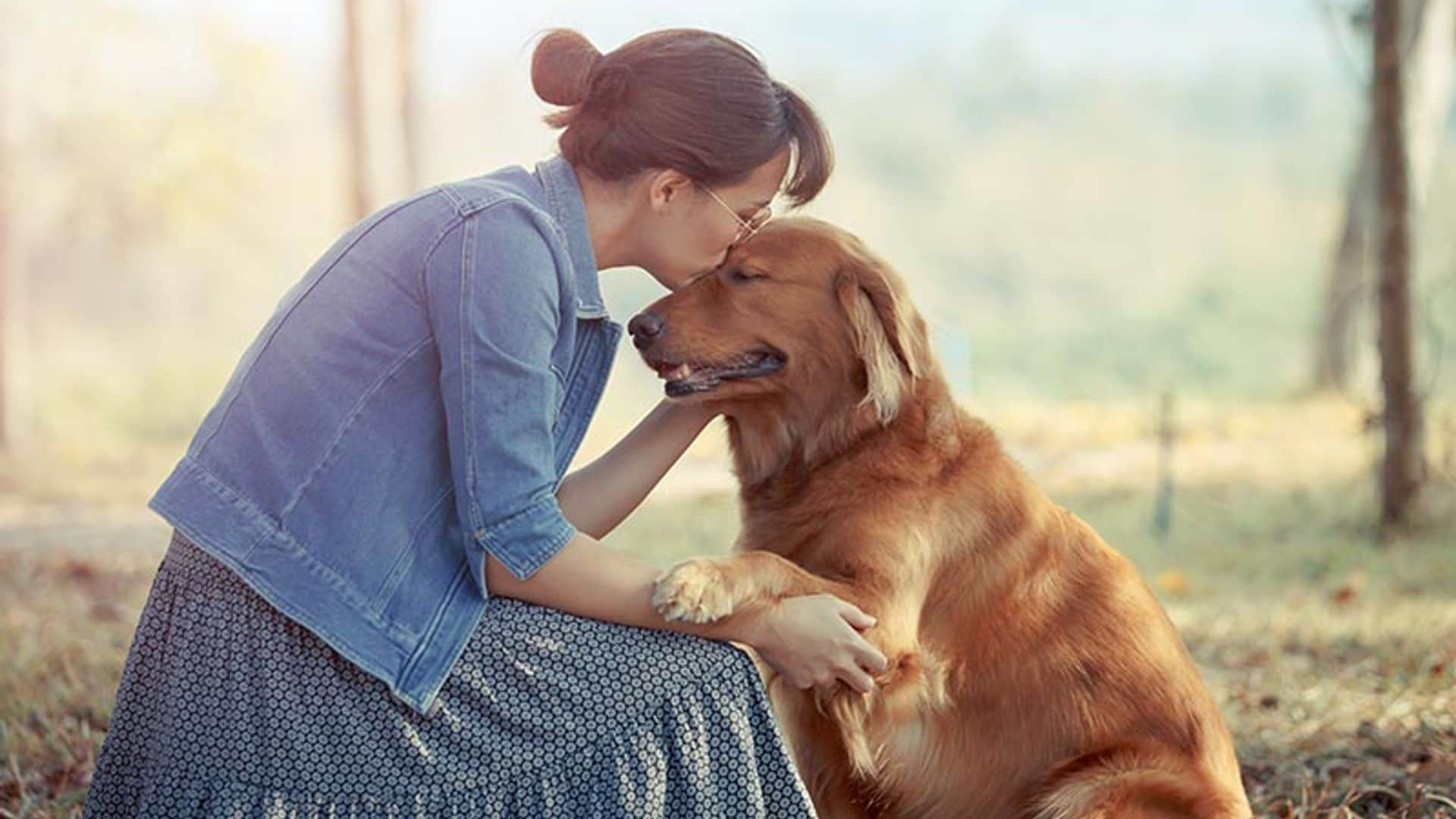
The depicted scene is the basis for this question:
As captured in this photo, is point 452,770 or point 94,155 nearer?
point 452,770

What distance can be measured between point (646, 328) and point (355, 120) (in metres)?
8.56

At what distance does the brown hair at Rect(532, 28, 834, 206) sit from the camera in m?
2.68

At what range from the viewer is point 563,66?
2.76 meters

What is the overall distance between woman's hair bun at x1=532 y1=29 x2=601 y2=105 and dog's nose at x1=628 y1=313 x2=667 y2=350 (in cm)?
46

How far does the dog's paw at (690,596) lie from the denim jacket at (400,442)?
19 centimetres

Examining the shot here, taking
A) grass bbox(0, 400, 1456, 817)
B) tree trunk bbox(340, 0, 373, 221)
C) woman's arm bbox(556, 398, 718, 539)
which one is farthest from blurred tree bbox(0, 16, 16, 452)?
woman's arm bbox(556, 398, 718, 539)

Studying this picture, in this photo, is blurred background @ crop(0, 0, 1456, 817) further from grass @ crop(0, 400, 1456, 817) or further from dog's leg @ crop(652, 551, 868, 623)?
dog's leg @ crop(652, 551, 868, 623)

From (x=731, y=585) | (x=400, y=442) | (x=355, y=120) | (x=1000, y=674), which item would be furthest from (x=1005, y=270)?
(x=400, y=442)

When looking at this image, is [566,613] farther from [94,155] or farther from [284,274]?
[284,274]

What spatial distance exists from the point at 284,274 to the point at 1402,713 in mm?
18433

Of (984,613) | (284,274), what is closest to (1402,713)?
(984,613)

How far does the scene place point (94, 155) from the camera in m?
16.3

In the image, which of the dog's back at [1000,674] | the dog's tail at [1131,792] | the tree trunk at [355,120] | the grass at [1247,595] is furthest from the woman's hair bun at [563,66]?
the tree trunk at [355,120]

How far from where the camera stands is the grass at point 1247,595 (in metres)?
3.58
